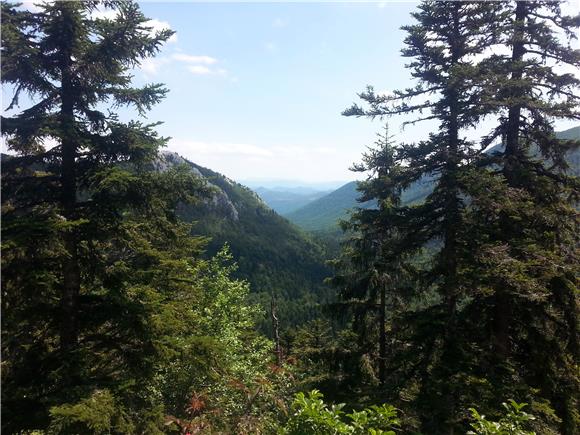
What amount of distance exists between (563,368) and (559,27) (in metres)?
9.99

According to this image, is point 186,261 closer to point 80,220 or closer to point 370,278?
point 80,220

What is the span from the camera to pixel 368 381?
557 inches

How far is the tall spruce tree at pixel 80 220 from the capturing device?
6934 millimetres

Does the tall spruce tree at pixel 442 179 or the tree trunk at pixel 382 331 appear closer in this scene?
the tall spruce tree at pixel 442 179

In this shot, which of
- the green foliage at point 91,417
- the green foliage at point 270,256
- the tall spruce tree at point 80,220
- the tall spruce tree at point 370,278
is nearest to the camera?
the green foliage at point 91,417

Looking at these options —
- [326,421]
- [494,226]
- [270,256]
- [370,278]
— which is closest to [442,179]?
[494,226]

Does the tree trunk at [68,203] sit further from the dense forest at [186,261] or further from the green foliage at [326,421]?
the green foliage at [326,421]

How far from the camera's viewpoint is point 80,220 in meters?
6.96

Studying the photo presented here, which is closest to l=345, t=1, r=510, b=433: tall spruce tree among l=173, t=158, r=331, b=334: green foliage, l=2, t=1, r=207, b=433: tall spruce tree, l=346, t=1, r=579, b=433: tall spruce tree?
l=346, t=1, r=579, b=433: tall spruce tree

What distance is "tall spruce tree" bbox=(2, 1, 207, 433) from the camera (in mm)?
6934

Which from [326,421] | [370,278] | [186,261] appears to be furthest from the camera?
[370,278]

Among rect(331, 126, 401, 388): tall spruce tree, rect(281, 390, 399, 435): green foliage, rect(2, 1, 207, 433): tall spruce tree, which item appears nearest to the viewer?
rect(281, 390, 399, 435): green foliage

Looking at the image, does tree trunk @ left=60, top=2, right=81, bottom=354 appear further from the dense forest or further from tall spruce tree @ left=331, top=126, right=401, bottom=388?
tall spruce tree @ left=331, top=126, right=401, bottom=388

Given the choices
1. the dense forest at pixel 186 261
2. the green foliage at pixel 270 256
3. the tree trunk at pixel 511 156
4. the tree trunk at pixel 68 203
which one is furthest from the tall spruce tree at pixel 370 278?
the green foliage at pixel 270 256
